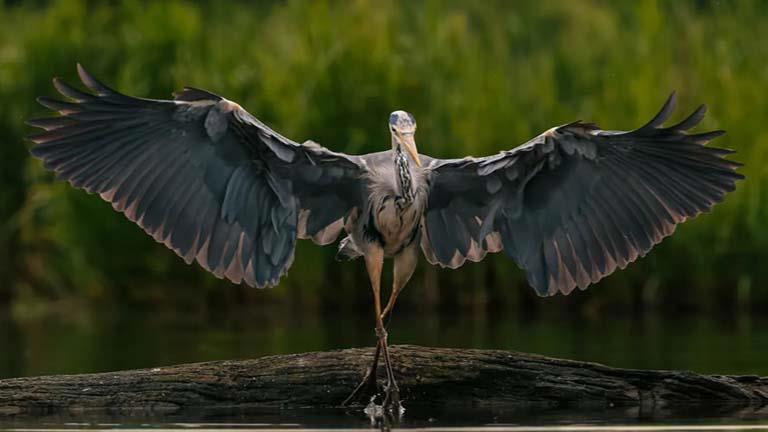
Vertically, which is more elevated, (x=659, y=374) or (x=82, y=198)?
(x=82, y=198)

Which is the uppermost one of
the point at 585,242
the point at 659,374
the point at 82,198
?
the point at 82,198

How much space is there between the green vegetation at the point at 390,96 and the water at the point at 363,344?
39 cm

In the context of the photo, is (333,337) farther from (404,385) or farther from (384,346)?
(384,346)

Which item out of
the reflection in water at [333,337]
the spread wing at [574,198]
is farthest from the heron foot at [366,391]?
the reflection in water at [333,337]

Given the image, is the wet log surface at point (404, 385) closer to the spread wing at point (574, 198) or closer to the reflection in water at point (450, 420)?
the reflection in water at point (450, 420)

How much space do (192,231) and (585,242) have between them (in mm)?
2337

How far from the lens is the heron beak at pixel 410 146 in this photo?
8.79 metres

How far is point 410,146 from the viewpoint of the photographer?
888cm

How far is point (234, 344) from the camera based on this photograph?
1316 centimetres

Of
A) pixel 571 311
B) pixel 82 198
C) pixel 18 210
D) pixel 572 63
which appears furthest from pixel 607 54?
pixel 18 210

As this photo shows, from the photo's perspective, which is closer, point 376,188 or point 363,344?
point 376,188

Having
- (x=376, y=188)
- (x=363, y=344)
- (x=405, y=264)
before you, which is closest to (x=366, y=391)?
(x=405, y=264)

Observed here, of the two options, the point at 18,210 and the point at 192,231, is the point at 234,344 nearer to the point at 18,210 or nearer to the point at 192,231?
the point at 192,231

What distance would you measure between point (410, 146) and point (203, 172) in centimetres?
120
